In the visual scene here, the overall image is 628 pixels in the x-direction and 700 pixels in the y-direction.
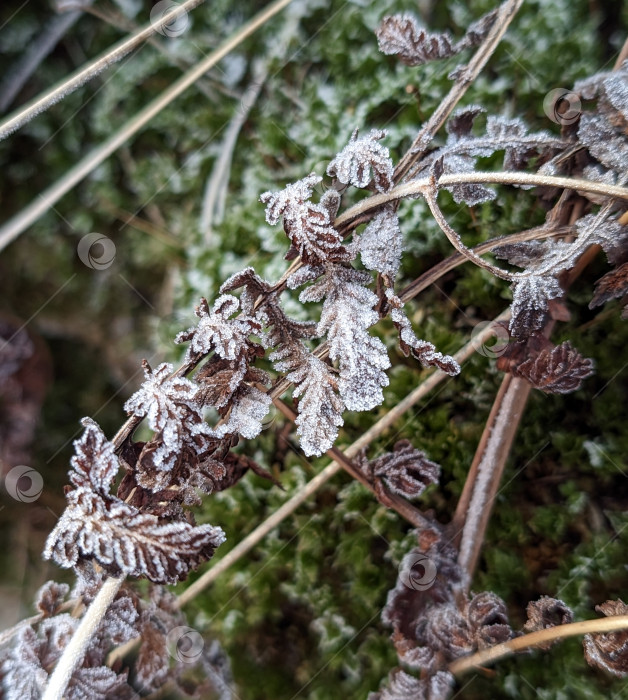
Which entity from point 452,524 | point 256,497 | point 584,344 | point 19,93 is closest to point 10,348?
point 19,93

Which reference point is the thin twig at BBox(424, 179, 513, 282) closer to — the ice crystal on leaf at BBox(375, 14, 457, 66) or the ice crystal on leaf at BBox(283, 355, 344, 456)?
the ice crystal on leaf at BBox(283, 355, 344, 456)

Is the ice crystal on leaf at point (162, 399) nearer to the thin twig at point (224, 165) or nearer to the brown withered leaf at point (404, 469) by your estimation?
the brown withered leaf at point (404, 469)

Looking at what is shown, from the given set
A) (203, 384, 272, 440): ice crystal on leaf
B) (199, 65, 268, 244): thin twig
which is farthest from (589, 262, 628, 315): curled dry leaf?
(199, 65, 268, 244): thin twig

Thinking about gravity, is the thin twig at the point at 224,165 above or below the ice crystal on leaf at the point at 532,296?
above

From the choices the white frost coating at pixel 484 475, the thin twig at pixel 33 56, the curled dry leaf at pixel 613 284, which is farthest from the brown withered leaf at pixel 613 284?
the thin twig at pixel 33 56

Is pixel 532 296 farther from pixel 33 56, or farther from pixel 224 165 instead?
pixel 33 56

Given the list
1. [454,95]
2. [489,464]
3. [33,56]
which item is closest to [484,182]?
[454,95]
